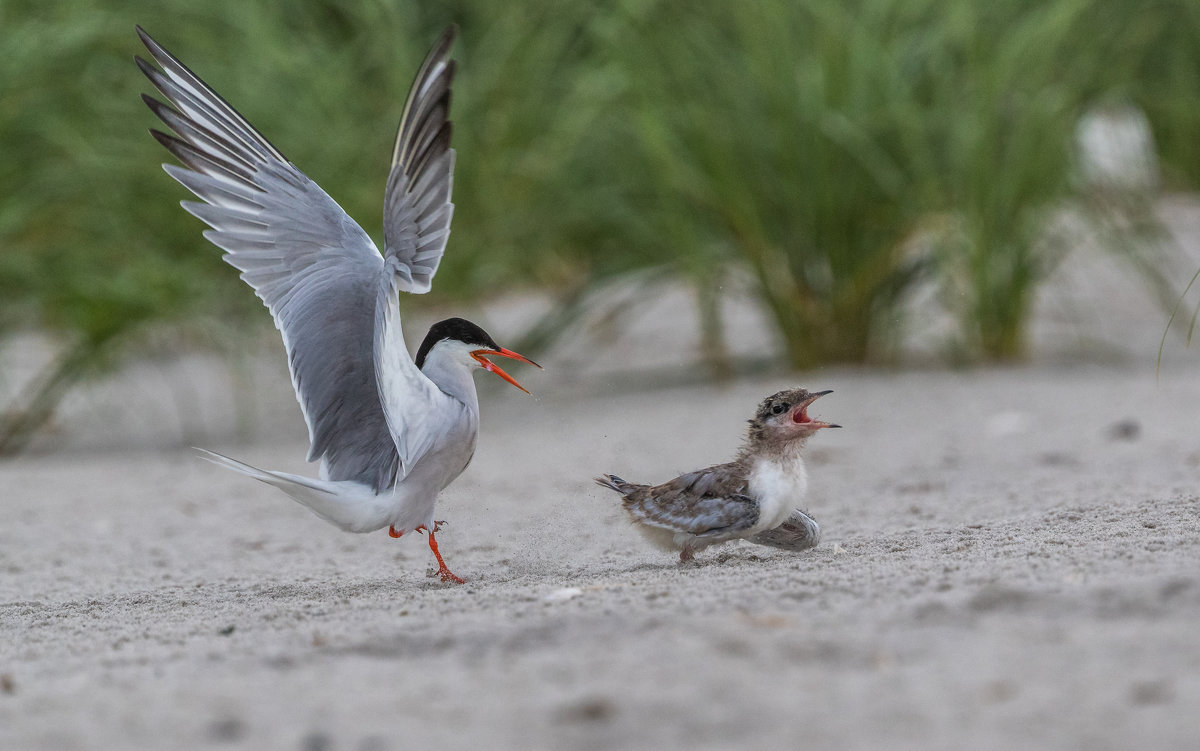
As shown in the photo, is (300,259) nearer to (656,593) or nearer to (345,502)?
(345,502)

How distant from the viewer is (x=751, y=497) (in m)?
3.04

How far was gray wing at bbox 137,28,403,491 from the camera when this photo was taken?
3.39 meters

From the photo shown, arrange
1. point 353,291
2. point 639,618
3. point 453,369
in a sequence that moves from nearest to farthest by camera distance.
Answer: point 639,618 < point 453,369 < point 353,291

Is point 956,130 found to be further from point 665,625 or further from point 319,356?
point 665,625

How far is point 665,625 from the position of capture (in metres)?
2.22

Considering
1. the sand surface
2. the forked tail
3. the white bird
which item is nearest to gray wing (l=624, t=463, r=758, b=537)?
the sand surface

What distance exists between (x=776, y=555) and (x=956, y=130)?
3053 millimetres

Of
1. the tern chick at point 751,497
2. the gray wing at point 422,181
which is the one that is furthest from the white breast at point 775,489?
the gray wing at point 422,181

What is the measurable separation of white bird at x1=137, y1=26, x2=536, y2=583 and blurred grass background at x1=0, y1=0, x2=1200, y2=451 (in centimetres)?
233

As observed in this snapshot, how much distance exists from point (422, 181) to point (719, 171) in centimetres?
280

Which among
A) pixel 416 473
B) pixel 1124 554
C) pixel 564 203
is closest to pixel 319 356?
pixel 416 473

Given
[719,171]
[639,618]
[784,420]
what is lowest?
[639,618]

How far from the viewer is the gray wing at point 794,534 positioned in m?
3.21

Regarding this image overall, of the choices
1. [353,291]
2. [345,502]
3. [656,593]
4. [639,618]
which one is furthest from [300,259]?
[639,618]
